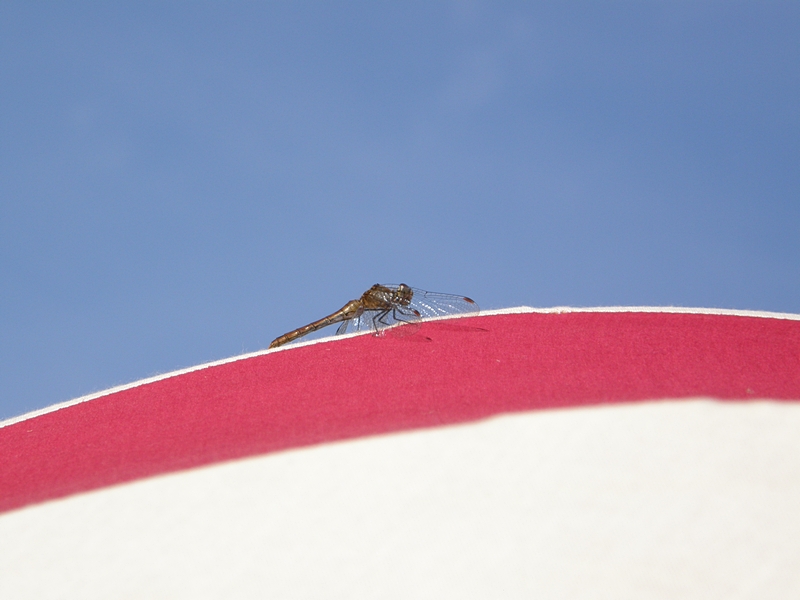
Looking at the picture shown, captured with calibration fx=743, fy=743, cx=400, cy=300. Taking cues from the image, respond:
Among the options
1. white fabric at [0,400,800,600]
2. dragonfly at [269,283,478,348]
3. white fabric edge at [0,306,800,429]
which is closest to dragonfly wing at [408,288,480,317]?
dragonfly at [269,283,478,348]

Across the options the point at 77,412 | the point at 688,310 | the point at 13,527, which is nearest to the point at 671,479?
the point at 688,310

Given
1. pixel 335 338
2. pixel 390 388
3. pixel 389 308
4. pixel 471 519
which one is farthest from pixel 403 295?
pixel 471 519

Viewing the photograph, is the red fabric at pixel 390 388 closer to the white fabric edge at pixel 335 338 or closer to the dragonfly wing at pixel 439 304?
the white fabric edge at pixel 335 338

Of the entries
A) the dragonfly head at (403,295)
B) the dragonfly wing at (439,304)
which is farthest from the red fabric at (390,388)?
the dragonfly head at (403,295)

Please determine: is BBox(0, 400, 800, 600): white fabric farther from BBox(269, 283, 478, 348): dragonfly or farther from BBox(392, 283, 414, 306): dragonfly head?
BBox(392, 283, 414, 306): dragonfly head

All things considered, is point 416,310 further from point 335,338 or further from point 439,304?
point 335,338

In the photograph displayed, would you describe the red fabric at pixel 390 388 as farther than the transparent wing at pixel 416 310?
No
